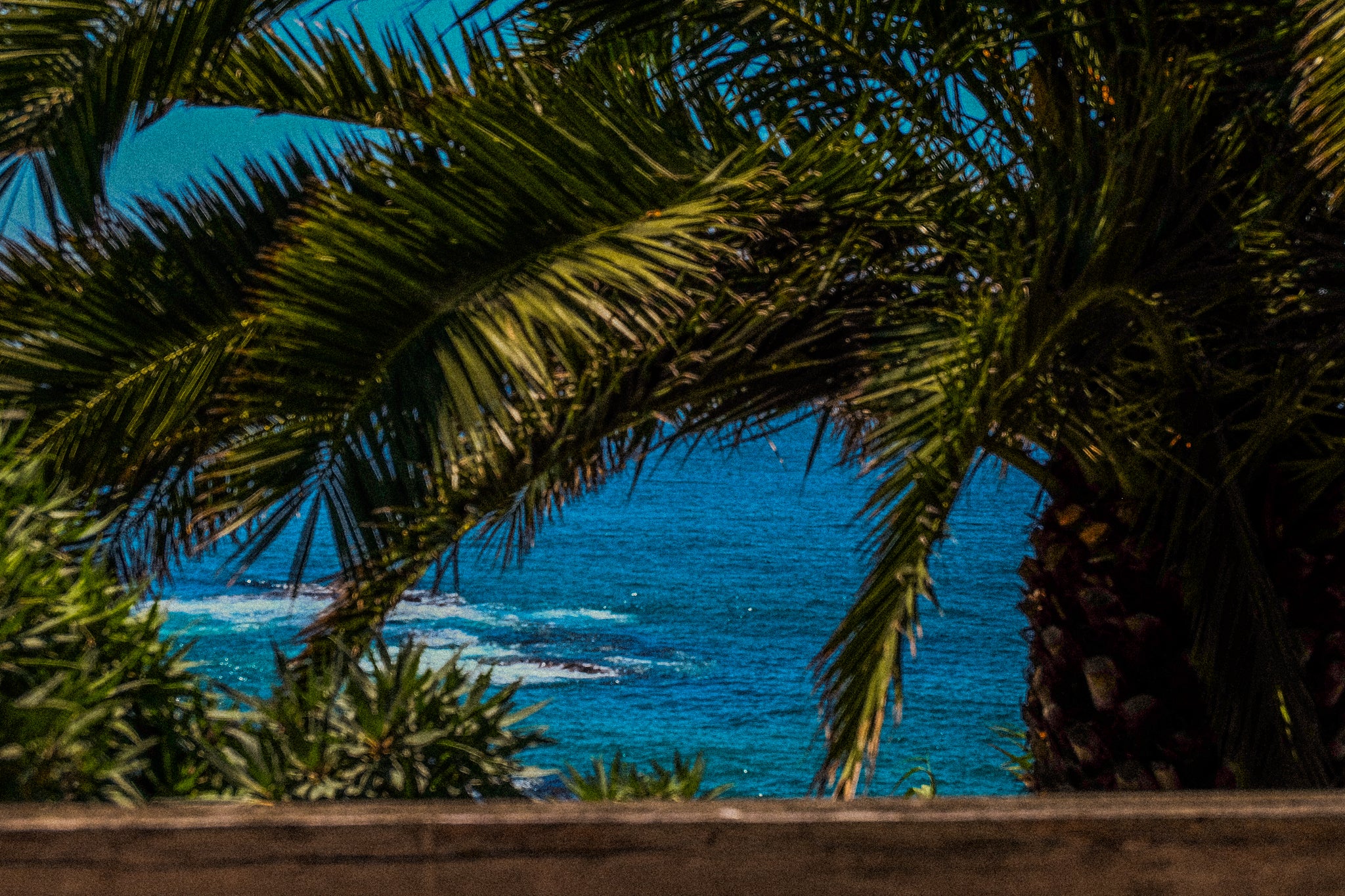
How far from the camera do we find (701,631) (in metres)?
19.7

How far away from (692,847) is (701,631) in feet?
62.2

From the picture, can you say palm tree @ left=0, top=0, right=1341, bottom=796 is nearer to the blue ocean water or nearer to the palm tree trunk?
the palm tree trunk

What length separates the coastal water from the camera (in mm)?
14219

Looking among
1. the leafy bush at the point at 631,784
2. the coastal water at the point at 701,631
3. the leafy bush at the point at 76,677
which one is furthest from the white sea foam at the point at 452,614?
the leafy bush at the point at 76,677

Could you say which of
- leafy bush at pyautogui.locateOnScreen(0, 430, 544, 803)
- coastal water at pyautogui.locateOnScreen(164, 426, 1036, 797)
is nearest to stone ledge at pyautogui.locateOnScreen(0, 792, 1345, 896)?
leafy bush at pyautogui.locateOnScreen(0, 430, 544, 803)

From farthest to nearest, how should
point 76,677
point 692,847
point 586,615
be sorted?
point 586,615
point 76,677
point 692,847

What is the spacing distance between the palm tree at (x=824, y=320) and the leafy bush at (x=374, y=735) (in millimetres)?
185

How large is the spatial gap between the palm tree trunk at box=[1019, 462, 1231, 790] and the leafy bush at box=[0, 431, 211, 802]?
220 cm

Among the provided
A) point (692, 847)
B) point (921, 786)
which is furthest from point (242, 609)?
point (692, 847)

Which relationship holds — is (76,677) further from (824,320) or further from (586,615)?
(586,615)

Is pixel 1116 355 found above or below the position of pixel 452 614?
above

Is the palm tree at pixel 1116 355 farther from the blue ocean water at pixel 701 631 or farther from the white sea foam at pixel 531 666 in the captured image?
the white sea foam at pixel 531 666

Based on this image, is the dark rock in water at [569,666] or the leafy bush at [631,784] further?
the dark rock in water at [569,666]

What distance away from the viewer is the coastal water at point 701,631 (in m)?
14.2
